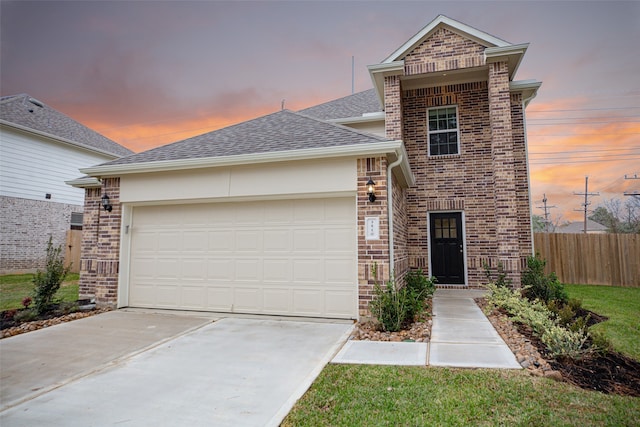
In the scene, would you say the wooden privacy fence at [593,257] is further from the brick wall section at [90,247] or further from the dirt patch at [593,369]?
the brick wall section at [90,247]

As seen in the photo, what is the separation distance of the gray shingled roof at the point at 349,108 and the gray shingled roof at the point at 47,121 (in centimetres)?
1100

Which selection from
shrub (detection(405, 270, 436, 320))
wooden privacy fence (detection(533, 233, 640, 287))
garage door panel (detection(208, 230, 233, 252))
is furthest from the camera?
wooden privacy fence (detection(533, 233, 640, 287))

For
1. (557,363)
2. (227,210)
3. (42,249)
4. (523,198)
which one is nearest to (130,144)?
(42,249)

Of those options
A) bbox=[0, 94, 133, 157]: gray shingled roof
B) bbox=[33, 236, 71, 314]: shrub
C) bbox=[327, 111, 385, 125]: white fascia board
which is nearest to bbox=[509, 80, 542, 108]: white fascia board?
bbox=[327, 111, 385, 125]: white fascia board

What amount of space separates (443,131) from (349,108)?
376cm

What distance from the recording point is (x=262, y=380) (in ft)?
13.1

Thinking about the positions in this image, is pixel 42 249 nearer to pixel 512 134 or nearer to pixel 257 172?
pixel 257 172

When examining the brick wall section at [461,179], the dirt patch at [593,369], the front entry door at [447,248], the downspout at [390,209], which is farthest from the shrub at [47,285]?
the front entry door at [447,248]

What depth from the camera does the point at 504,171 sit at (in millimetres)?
9656

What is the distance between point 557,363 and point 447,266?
6555 mm

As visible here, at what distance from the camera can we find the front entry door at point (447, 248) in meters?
10.6

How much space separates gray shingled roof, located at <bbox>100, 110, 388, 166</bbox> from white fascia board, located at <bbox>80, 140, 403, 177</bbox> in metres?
0.19

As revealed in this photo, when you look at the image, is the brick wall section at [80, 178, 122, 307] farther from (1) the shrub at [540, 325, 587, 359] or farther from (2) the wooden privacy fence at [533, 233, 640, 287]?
(2) the wooden privacy fence at [533, 233, 640, 287]

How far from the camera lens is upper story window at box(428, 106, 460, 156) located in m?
11.1
